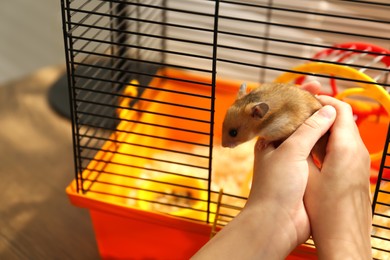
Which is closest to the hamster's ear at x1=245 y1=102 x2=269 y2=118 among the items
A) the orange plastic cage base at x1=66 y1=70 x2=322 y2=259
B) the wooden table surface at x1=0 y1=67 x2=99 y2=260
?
the orange plastic cage base at x1=66 y1=70 x2=322 y2=259

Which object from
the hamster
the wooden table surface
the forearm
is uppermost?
the hamster

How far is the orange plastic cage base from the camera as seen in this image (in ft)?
4.22

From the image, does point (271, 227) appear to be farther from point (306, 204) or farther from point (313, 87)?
point (313, 87)

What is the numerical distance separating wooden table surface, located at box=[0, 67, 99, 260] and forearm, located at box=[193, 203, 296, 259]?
A: 1.92 feet

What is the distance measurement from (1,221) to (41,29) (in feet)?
3.90

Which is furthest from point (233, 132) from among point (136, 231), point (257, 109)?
point (136, 231)

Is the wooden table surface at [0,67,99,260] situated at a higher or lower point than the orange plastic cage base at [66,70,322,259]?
lower

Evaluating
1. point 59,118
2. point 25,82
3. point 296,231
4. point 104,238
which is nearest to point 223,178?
point 104,238

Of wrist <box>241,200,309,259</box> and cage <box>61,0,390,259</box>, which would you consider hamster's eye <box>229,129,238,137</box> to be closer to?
cage <box>61,0,390,259</box>

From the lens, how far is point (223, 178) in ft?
5.25

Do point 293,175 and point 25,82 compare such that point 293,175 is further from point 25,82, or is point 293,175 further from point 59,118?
point 25,82

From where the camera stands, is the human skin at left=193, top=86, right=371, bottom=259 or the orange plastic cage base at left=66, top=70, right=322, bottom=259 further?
the orange plastic cage base at left=66, top=70, right=322, bottom=259

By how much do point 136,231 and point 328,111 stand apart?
1.68ft

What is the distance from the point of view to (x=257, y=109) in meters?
1.15
